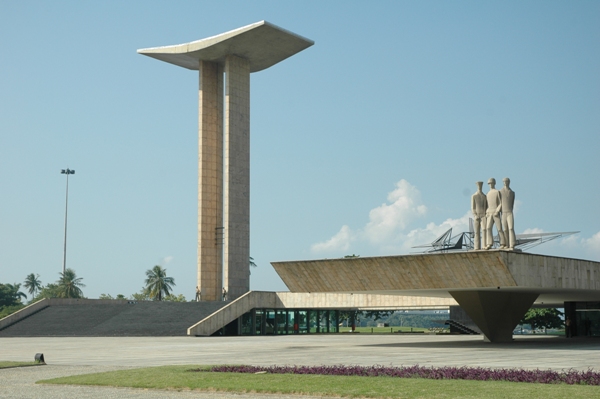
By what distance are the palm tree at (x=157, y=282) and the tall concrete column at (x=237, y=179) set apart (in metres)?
52.7

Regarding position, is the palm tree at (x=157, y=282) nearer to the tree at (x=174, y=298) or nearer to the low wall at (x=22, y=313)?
the tree at (x=174, y=298)

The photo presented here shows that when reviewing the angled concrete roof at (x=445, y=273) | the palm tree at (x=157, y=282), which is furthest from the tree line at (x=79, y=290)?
the angled concrete roof at (x=445, y=273)

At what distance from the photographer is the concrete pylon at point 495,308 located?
36250 mm

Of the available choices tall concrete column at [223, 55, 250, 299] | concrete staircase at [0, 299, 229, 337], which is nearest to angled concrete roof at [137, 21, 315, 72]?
tall concrete column at [223, 55, 250, 299]

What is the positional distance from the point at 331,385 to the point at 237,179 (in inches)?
2073

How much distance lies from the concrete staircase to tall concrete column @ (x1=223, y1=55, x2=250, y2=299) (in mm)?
9168

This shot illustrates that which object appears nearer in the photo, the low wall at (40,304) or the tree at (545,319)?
the low wall at (40,304)

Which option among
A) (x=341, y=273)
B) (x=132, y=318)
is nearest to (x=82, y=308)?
(x=132, y=318)

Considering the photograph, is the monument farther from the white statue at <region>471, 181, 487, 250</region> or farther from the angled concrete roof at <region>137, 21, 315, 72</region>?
the white statue at <region>471, 181, 487, 250</region>

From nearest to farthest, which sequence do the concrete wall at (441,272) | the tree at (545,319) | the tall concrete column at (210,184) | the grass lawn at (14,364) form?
the grass lawn at (14,364) → the concrete wall at (441,272) → the tall concrete column at (210,184) → the tree at (545,319)

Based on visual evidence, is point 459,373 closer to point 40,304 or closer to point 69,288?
point 40,304

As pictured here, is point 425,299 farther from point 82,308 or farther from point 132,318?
point 82,308

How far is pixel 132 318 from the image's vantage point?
5453 centimetres

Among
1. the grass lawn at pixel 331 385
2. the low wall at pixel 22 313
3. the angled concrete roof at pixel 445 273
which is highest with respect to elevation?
the angled concrete roof at pixel 445 273
